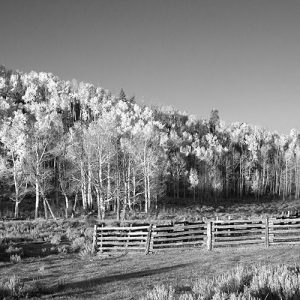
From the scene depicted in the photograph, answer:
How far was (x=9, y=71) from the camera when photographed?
15612 cm

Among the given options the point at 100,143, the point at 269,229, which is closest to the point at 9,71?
the point at 100,143

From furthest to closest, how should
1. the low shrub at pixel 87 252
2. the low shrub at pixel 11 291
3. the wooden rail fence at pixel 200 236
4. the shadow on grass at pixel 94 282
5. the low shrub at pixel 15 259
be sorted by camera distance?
the wooden rail fence at pixel 200 236
the low shrub at pixel 87 252
the low shrub at pixel 15 259
the shadow on grass at pixel 94 282
the low shrub at pixel 11 291

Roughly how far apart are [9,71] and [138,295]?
161 meters

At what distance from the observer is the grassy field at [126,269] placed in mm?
11375

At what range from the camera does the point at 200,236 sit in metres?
21.0

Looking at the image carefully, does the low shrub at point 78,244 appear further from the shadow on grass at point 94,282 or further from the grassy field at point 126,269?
the shadow on grass at point 94,282

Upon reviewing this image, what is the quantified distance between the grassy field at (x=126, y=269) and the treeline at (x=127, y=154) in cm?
2237

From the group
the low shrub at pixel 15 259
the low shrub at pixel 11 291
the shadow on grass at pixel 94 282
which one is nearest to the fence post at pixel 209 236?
the shadow on grass at pixel 94 282

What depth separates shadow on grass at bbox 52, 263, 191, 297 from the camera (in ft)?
37.3

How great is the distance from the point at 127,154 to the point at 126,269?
40.8m

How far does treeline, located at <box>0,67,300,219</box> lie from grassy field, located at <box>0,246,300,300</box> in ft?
73.4

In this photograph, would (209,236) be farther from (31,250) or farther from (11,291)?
(11,291)

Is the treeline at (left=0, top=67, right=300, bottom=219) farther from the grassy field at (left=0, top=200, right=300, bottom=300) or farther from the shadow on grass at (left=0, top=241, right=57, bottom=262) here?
the grassy field at (left=0, top=200, right=300, bottom=300)

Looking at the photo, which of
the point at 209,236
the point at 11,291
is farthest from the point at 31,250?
the point at 11,291
